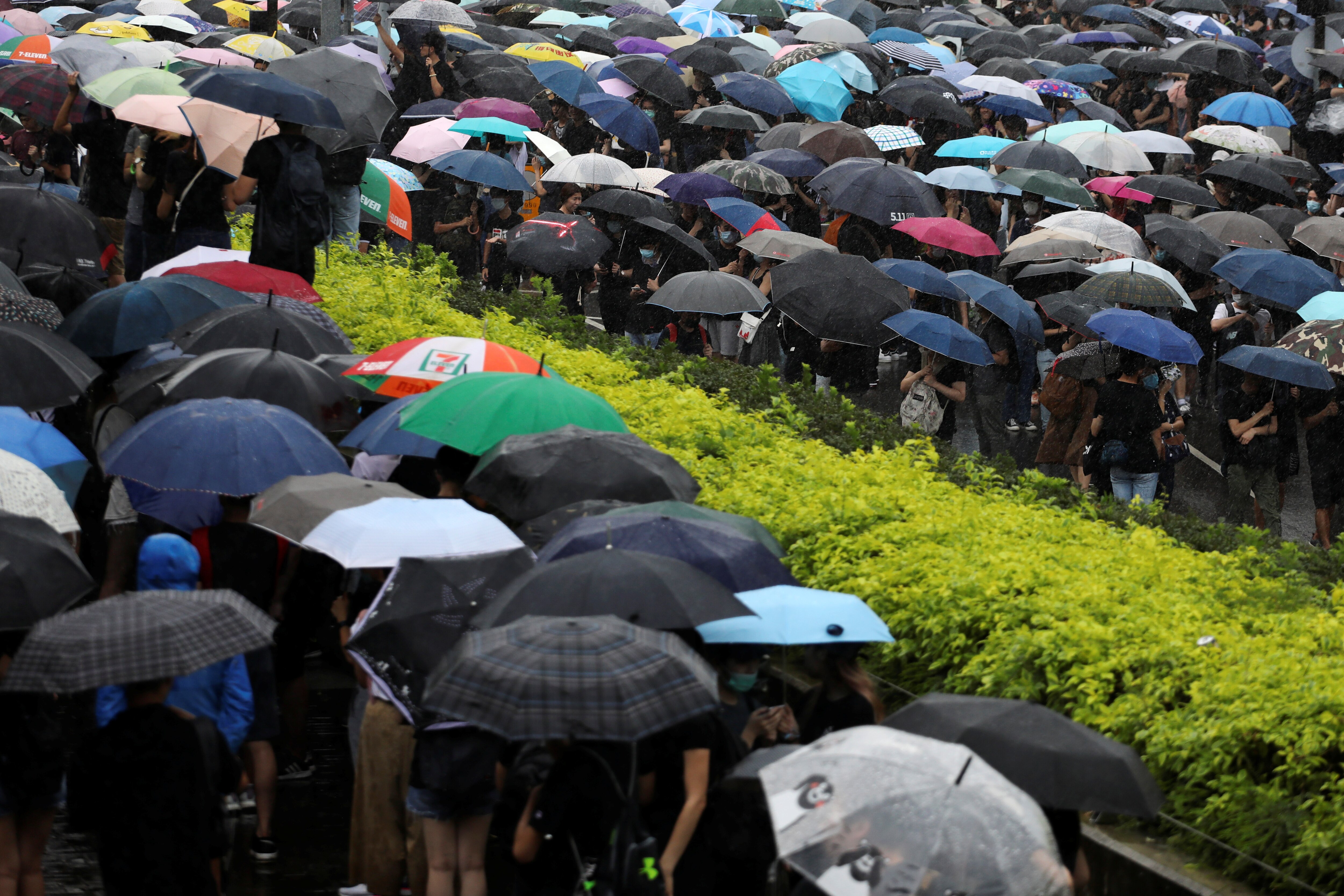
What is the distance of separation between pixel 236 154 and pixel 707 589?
7.38m

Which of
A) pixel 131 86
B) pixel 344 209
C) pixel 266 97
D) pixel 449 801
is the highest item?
pixel 266 97

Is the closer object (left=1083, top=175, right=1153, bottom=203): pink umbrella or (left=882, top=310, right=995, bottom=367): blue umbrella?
(left=882, top=310, right=995, bottom=367): blue umbrella

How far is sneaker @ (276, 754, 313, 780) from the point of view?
7.95 m

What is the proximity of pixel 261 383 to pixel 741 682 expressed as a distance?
3.71m

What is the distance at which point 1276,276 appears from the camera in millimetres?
15344

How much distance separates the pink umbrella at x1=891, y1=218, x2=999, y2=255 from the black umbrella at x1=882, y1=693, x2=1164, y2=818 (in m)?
10.8

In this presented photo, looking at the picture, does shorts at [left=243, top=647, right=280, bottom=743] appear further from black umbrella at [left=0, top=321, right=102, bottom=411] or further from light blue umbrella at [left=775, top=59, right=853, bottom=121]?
light blue umbrella at [left=775, top=59, right=853, bottom=121]

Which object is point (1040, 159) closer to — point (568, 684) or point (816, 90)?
point (816, 90)

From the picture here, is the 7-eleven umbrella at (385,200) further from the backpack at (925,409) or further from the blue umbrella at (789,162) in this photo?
the backpack at (925,409)

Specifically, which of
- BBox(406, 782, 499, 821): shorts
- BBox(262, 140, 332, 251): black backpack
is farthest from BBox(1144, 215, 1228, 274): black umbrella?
BBox(406, 782, 499, 821): shorts

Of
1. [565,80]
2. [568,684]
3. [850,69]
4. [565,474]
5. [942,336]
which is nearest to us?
[568,684]

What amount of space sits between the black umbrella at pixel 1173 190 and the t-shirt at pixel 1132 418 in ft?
24.3

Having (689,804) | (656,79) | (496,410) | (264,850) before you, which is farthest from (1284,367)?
(656,79)

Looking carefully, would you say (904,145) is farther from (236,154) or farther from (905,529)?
(905,529)
